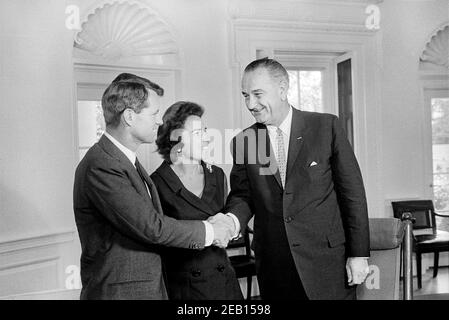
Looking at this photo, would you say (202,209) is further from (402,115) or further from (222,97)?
(402,115)

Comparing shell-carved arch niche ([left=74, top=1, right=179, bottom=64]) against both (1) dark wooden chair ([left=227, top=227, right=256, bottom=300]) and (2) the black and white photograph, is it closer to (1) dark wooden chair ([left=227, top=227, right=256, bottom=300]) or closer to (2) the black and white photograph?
(2) the black and white photograph

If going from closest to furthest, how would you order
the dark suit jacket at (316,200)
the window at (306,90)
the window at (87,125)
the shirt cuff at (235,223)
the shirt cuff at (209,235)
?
1. the shirt cuff at (209,235)
2. the dark suit jacket at (316,200)
3. the shirt cuff at (235,223)
4. the window at (87,125)
5. the window at (306,90)

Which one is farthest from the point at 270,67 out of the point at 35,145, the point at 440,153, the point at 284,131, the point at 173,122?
the point at 440,153

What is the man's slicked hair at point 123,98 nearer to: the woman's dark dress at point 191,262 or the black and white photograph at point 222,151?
the black and white photograph at point 222,151

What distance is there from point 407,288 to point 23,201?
1657mm

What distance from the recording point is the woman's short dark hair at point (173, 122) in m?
1.50

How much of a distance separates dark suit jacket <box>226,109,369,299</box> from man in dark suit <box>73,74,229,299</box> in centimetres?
33

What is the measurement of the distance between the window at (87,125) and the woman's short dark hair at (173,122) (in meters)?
1.15

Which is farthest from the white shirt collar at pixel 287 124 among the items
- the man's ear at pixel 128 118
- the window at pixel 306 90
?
the window at pixel 306 90

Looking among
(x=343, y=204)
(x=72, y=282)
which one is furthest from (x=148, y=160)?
(x=343, y=204)

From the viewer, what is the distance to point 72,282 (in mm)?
2418

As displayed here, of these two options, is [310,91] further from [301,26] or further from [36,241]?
[36,241]

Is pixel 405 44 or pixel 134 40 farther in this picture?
pixel 405 44

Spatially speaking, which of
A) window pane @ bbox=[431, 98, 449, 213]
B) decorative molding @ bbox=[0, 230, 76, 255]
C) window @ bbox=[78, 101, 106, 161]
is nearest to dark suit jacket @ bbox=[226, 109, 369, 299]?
decorative molding @ bbox=[0, 230, 76, 255]
